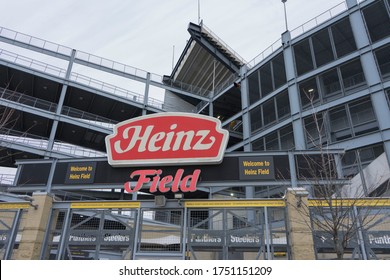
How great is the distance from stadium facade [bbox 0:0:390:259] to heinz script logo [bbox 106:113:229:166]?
2.23 feet

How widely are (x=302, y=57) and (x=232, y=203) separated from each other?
2170 cm

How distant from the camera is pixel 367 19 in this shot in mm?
24500

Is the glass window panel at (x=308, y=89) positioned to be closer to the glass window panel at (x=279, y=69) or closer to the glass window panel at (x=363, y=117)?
the glass window panel at (x=363, y=117)

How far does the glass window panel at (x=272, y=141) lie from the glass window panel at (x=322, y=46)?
8.93 m

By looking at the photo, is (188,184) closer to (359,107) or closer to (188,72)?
(359,107)

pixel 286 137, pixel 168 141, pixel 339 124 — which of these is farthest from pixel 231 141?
pixel 168 141

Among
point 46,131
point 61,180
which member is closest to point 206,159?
point 61,180

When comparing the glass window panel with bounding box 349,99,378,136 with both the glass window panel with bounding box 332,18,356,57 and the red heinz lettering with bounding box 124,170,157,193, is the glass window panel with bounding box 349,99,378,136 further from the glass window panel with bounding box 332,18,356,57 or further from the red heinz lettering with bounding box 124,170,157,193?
the red heinz lettering with bounding box 124,170,157,193

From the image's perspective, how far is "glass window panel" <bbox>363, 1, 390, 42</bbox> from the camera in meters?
22.9

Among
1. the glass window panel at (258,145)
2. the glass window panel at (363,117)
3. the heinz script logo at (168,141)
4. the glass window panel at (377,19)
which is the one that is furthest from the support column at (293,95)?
the heinz script logo at (168,141)

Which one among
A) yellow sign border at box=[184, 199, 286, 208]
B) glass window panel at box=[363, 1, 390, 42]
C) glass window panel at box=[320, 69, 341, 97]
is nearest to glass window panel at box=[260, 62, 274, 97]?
glass window panel at box=[320, 69, 341, 97]

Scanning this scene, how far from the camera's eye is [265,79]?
100 feet

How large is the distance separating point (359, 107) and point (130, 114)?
26.1 m

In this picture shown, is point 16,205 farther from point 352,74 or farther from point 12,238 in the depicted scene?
point 352,74
